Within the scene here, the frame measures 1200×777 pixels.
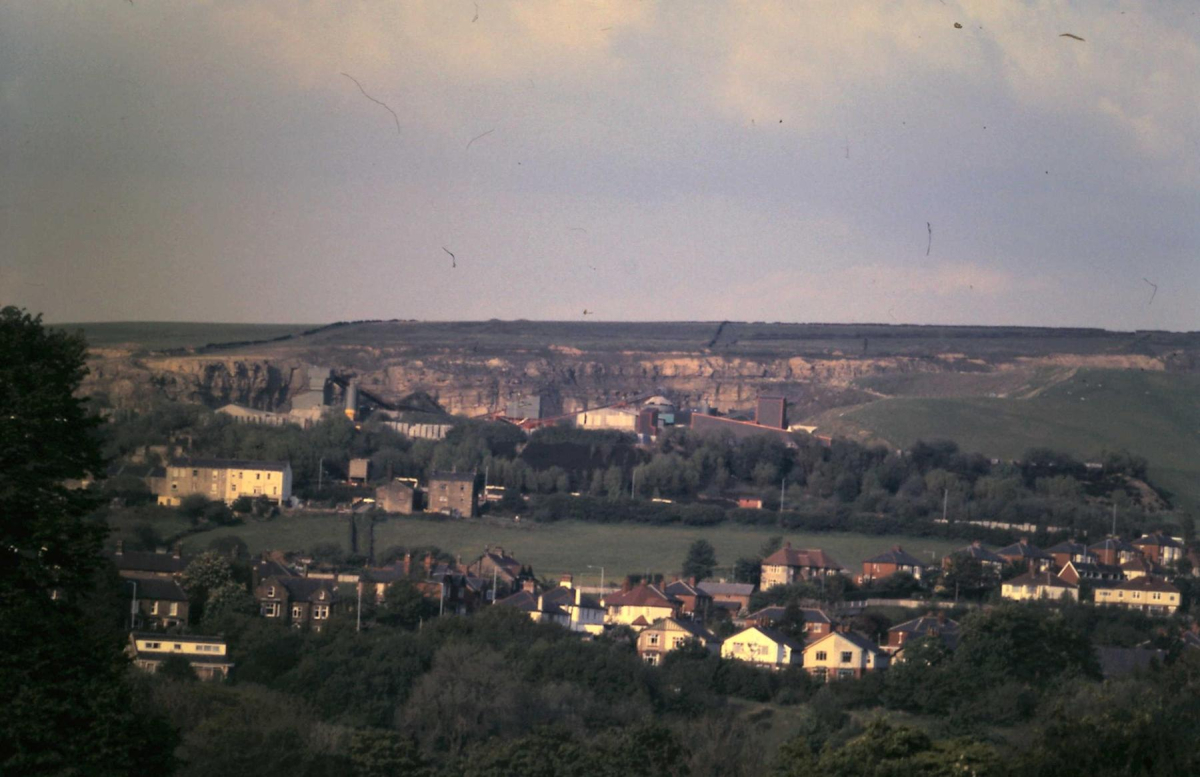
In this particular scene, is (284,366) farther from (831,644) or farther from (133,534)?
(831,644)

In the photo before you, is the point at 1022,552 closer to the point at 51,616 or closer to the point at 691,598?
the point at 691,598

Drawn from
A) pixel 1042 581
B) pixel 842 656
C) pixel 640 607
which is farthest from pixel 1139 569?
pixel 640 607

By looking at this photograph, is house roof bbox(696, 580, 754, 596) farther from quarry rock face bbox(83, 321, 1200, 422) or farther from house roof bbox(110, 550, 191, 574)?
quarry rock face bbox(83, 321, 1200, 422)

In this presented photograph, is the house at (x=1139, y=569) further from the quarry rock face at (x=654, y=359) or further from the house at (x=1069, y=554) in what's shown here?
the quarry rock face at (x=654, y=359)

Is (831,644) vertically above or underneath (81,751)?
underneath

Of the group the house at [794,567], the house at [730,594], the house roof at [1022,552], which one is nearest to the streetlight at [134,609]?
the house at [730,594]

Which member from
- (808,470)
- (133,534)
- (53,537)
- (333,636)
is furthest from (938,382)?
(53,537)

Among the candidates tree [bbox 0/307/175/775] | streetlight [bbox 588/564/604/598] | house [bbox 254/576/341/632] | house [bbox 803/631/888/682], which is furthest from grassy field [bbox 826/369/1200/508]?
tree [bbox 0/307/175/775]
